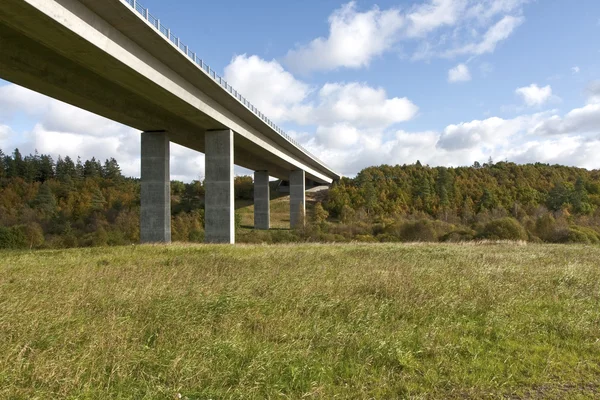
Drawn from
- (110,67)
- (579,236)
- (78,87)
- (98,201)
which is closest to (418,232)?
(579,236)

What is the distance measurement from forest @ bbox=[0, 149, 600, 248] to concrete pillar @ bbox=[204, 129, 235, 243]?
9.01 metres

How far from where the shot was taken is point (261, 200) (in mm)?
54625

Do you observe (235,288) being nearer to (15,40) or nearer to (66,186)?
(15,40)

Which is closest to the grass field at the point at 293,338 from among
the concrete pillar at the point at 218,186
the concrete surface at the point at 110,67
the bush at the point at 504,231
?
the concrete surface at the point at 110,67

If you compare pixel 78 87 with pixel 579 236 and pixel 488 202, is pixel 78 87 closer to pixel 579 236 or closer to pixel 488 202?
pixel 579 236

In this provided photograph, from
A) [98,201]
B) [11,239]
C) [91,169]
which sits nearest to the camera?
[11,239]

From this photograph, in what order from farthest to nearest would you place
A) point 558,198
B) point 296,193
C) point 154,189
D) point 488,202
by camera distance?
1. point 488,202
2. point 558,198
3. point 296,193
4. point 154,189

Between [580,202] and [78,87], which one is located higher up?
[78,87]

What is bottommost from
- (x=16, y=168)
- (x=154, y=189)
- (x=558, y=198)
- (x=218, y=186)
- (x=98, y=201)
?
(x=154, y=189)

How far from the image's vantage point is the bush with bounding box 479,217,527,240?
34.8 meters

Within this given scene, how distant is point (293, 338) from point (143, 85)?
18.7m

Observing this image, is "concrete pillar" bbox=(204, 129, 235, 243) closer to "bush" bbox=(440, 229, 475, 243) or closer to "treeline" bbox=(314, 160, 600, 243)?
"treeline" bbox=(314, 160, 600, 243)

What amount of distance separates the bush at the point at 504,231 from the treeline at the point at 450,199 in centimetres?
373

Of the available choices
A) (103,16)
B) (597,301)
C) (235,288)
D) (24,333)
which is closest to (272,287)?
(235,288)
